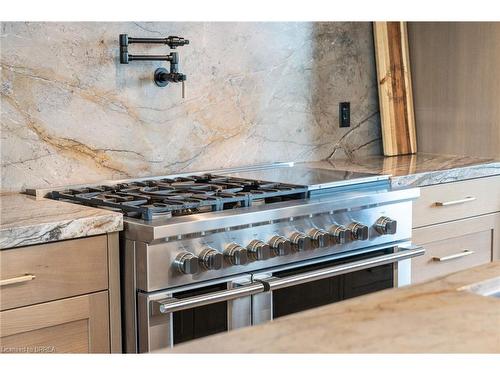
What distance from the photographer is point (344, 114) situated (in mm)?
3852

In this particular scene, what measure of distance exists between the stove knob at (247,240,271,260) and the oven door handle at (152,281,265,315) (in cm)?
8

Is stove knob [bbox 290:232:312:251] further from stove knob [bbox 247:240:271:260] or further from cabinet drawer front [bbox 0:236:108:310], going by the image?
cabinet drawer front [bbox 0:236:108:310]

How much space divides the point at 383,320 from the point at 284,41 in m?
2.48

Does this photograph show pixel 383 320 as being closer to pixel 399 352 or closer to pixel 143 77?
pixel 399 352

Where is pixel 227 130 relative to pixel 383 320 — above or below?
above

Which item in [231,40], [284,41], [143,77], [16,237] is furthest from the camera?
[284,41]

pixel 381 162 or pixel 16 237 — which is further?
pixel 381 162

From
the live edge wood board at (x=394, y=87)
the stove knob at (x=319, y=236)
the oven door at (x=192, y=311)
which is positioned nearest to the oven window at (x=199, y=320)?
the oven door at (x=192, y=311)

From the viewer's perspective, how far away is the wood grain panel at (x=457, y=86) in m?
3.75

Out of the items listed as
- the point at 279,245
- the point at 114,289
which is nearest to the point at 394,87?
the point at 279,245

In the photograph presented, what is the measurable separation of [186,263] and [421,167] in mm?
1448

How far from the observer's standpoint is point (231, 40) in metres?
3.37

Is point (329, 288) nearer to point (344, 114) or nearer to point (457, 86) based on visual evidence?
point (344, 114)
